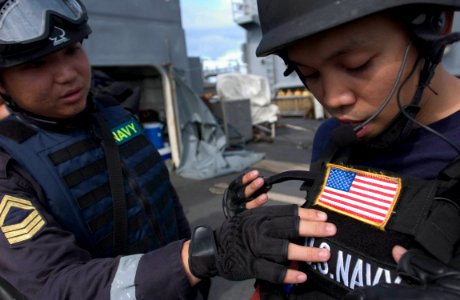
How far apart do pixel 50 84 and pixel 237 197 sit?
0.89 meters

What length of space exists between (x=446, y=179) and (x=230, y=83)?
8733 mm

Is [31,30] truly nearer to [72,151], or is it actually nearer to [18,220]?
[72,151]

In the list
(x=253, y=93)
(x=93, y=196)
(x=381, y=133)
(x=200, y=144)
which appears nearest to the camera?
(x=381, y=133)

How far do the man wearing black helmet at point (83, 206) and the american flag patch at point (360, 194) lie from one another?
3.7 inches

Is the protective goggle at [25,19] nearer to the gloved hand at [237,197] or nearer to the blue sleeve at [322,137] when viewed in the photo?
the gloved hand at [237,197]

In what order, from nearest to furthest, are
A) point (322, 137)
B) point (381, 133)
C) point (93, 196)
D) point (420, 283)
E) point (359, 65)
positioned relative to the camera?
point (420, 283) → point (359, 65) → point (381, 133) → point (322, 137) → point (93, 196)

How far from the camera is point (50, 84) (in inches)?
52.1

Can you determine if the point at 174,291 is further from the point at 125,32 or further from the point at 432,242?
the point at 125,32

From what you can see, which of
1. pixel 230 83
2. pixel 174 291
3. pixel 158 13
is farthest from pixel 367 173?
pixel 230 83

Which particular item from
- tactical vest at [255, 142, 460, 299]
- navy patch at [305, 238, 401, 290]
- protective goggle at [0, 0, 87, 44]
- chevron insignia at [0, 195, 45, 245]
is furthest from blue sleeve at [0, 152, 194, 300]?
protective goggle at [0, 0, 87, 44]

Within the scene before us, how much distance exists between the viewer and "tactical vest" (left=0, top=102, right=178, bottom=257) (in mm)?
1240

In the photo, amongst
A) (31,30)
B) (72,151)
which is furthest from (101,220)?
(31,30)

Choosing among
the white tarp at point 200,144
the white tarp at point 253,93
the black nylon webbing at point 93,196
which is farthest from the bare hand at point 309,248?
the white tarp at point 253,93

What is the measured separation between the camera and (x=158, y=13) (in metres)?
5.71
